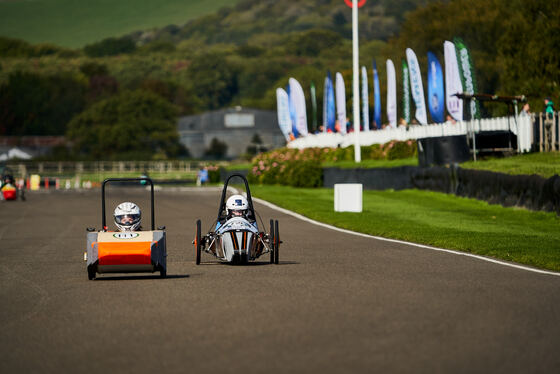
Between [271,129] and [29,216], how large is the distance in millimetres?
111049

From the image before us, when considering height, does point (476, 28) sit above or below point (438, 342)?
above

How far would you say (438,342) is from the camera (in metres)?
7.89

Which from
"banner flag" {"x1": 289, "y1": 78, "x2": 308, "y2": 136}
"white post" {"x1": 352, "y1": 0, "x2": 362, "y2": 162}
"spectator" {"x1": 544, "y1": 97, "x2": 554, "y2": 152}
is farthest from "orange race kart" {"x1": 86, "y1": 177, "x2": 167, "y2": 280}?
"banner flag" {"x1": 289, "y1": 78, "x2": 308, "y2": 136}

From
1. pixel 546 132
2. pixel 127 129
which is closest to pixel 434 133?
pixel 546 132

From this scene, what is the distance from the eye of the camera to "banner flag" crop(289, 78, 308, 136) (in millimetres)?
64062

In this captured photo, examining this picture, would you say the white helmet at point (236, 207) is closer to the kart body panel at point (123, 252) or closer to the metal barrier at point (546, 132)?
the kart body panel at point (123, 252)

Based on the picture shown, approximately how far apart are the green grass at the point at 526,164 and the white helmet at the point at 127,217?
495 inches

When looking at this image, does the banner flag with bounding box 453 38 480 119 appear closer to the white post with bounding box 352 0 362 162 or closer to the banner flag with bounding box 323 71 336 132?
the white post with bounding box 352 0 362 162

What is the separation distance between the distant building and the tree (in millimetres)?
9886

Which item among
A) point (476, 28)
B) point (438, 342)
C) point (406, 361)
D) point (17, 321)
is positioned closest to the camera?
point (406, 361)

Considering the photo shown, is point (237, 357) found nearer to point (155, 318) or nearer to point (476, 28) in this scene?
point (155, 318)

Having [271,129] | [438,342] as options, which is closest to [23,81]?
[271,129]

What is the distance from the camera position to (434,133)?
140ft

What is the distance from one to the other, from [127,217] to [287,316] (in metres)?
4.07
